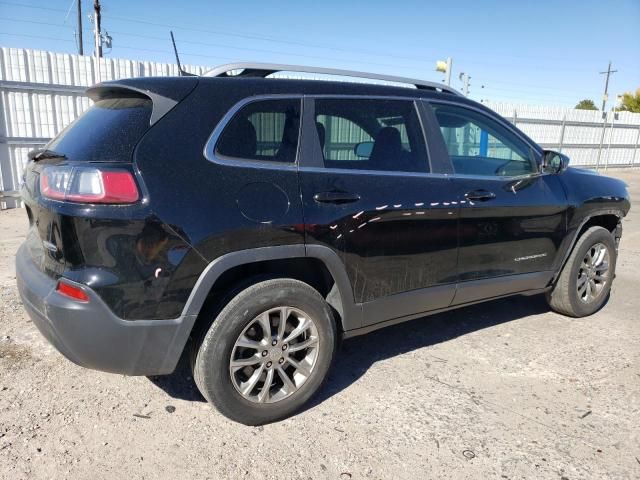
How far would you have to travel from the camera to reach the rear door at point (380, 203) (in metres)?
2.76

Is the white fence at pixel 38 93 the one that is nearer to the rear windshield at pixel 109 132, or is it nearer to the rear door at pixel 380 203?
the rear windshield at pixel 109 132

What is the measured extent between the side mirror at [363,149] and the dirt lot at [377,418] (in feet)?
4.79

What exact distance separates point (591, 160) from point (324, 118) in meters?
20.6

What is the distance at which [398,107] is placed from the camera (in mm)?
3232

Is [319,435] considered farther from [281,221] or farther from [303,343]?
[281,221]

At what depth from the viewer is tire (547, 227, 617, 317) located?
4.21 m

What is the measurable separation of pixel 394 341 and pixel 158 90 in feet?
8.23

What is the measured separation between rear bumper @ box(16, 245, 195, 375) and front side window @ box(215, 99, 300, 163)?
2.92 ft

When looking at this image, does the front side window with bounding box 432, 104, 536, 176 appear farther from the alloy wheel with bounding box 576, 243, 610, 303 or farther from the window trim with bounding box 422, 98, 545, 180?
the alloy wheel with bounding box 576, 243, 610, 303

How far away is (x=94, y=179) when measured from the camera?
2221mm

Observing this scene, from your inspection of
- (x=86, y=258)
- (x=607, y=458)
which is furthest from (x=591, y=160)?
(x=86, y=258)

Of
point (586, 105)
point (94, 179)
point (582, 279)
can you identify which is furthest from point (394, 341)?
point (586, 105)

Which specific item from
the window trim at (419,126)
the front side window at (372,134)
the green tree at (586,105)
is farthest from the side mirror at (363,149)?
the green tree at (586,105)

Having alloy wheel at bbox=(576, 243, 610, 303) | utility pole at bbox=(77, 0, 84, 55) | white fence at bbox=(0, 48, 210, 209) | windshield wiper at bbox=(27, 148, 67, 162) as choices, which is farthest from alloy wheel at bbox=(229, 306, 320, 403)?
utility pole at bbox=(77, 0, 84, 55)
